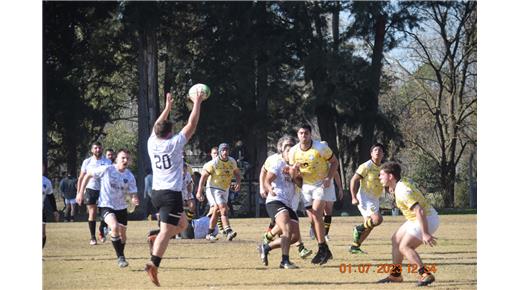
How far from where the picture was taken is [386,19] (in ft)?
129

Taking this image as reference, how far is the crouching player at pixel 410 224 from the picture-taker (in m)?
11.1

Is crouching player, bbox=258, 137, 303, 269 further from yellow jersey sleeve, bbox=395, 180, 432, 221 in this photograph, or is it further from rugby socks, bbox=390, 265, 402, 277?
yellow jersey sleeve, bbox=395, 180, 432, 221

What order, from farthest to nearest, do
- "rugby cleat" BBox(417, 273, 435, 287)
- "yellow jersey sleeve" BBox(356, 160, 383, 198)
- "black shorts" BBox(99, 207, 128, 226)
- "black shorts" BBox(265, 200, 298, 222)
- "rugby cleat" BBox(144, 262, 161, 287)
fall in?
"yellow jersey sleeve" BBox(356, 160, 383, 198) < "black shorts" BBox(99, 207, 128, 226) < "black shorts" BBox(265, 200, 298, 222) < "rugby cleat" BBox(144, 262, 161, 287) < "rugby cleat" BBox(417, 273, 435, 287)

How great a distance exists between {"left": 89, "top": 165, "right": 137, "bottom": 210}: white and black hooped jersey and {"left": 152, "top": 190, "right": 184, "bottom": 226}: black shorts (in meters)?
3.23

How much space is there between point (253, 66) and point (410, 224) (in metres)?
27.7

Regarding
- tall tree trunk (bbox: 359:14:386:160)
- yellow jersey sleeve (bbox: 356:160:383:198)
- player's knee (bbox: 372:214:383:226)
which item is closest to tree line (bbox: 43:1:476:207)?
tall tree trunk (bbox: 359:14:386:160)

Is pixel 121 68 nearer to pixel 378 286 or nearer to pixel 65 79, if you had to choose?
pixel 65 79

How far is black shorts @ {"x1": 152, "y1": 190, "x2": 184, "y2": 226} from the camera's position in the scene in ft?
39.0

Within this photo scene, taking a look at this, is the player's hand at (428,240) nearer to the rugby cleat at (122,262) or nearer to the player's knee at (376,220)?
the player's knee at (376,220)

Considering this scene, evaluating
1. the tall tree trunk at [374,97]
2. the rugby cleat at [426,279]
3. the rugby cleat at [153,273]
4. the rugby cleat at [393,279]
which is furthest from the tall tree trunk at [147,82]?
the rugby cleat at [426,279]

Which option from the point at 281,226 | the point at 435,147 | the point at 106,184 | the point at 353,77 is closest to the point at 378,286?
the point at 281,226

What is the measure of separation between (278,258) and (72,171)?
2569cm

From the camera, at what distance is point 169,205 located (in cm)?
1193

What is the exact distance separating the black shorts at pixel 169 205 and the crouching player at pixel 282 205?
2152 millimetres
